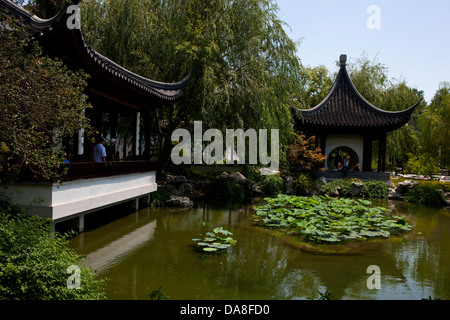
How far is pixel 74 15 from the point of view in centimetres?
502

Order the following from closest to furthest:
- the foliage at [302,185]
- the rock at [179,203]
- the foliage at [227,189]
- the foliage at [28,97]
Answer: the foliage at [28,97] < the rock at [179,203] < the foliage at [227,189] < the foliage at [302,185]

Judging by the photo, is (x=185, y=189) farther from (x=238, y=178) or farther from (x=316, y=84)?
(x=316, y=84)

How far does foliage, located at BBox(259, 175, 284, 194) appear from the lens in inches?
527

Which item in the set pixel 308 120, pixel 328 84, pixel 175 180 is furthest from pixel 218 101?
pixel 328 84

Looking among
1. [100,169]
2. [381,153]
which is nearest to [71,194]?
[100,169]

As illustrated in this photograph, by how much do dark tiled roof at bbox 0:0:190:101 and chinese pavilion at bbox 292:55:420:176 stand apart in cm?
659

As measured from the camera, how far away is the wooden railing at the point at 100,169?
19.8ft

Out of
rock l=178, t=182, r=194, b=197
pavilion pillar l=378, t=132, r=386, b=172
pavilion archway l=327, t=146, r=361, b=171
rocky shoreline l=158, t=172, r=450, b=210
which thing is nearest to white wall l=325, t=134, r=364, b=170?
pavilion archway l=327, t=146, r=361, b=171

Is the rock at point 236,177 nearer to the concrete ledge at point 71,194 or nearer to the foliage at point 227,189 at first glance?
the foliage at point 227,189

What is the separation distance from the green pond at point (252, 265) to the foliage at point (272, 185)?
17.1ft

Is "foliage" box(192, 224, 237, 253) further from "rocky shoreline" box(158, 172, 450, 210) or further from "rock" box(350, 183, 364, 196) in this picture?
"rock" box(350, 183, 364, 196)

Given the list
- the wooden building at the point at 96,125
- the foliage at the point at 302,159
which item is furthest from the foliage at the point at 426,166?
the wooden building at the point at 96,125

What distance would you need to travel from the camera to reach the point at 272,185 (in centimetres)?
1341

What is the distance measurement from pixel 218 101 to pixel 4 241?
7685 mm
